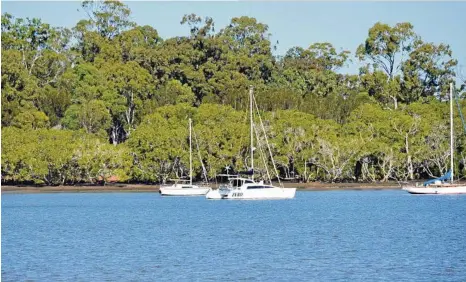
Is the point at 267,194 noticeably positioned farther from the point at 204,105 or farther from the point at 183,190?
the point at 204,105

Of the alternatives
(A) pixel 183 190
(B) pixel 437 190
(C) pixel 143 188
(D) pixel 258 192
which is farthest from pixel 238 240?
(C) pixel 143 188

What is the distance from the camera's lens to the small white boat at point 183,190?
78.1 meters

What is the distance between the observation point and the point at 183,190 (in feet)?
257

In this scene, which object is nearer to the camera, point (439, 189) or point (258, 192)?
point (258, 192)

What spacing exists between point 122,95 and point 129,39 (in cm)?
1227

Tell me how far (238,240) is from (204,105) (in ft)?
161

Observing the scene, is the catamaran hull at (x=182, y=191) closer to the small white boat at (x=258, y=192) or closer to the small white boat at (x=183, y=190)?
the small white boat at (x=183, y=190)

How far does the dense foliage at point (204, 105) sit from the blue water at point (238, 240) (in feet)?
38.7

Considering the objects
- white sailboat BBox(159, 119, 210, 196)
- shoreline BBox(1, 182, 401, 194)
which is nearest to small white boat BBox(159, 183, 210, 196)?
white sailboat BBox(159, 119, 210, 196)

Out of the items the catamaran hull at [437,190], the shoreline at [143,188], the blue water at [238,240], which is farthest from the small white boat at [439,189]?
the shoreline at [143,188]

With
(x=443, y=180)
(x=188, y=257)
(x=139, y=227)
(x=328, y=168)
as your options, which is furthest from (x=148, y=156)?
(x=188, y=257)

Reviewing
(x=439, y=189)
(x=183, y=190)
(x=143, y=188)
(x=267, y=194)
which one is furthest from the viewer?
(x=143, y=188)

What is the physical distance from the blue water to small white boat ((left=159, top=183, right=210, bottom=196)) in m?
6.36

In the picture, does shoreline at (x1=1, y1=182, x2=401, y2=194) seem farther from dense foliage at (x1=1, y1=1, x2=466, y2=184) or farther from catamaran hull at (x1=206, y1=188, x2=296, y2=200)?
catamaran hull at (x1=206, y1=188, x2=296, y2=200)
